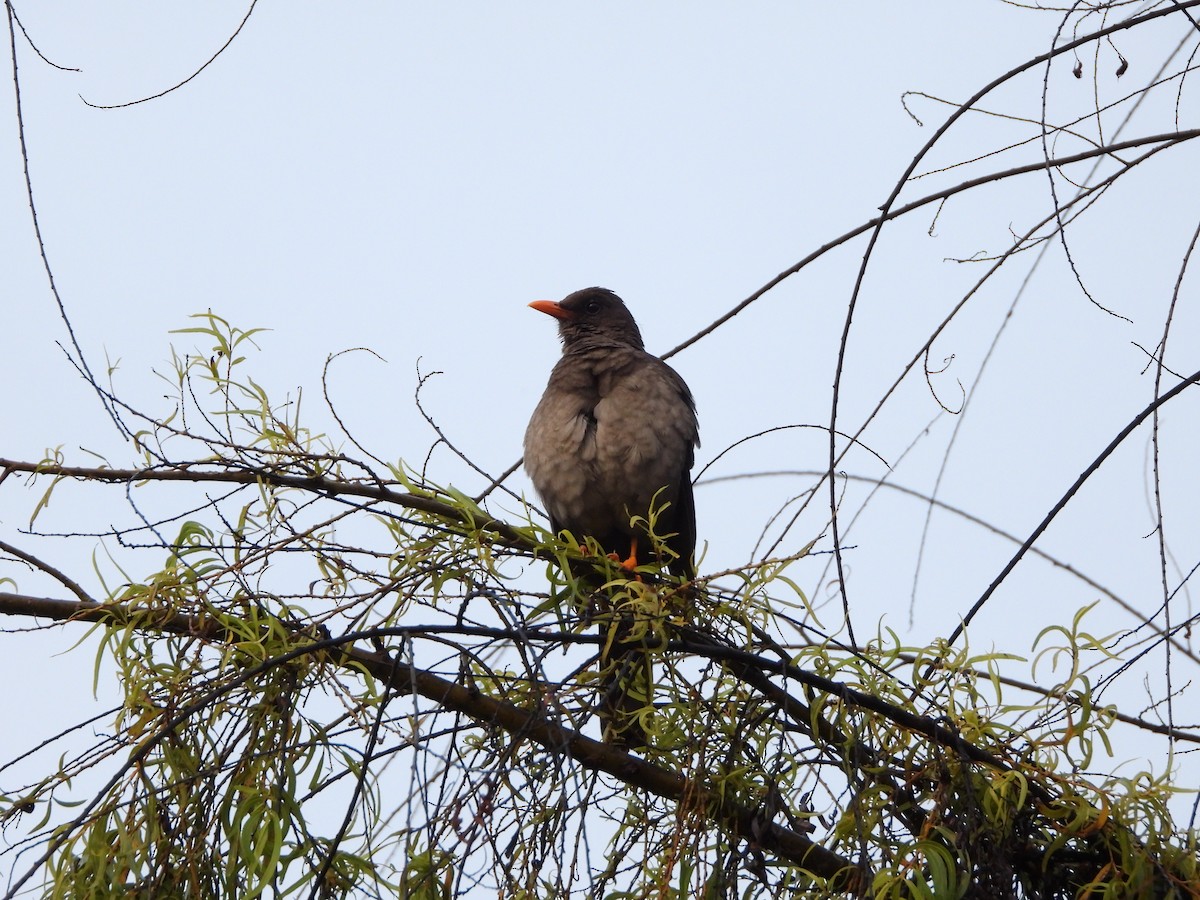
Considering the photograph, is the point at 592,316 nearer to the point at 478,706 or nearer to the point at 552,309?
the point at 552,309

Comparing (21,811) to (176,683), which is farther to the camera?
(176,683)

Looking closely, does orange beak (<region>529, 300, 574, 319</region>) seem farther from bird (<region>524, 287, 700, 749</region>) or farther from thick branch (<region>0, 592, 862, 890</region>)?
thick branch (<region>0, 592, 862, 890</region>)

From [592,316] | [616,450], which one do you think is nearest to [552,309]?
[592,316]

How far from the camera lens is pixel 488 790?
85.0 inches

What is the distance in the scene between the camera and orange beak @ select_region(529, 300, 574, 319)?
17.9ft

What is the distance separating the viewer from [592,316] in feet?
17.9

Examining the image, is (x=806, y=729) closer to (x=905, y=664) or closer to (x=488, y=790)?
(x=905, y=664)

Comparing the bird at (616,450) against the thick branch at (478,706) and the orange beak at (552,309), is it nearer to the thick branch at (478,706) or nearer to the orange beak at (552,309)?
the orange beak at (552,309)

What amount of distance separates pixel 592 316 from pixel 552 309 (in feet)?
0.55

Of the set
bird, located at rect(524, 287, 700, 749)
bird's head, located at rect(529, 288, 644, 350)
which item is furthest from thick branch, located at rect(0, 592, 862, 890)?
bird's head, located at rect(529, 288, 644, 350)

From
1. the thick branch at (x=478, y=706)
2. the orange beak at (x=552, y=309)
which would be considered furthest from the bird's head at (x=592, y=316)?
the thick branch at (x=478, y=706)

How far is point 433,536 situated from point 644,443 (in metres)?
1.84

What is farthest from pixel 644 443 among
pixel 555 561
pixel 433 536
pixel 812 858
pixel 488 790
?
pixel 488 790

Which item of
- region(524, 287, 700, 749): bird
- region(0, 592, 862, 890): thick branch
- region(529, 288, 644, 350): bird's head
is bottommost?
region(0, 592, 862, 890): thick branch
